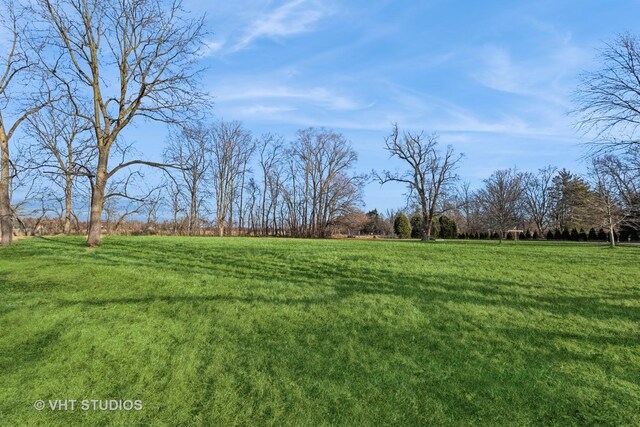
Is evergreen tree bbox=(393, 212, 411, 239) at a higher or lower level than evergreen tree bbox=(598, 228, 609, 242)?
higher

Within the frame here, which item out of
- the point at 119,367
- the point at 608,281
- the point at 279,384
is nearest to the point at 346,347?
the point at 279,384

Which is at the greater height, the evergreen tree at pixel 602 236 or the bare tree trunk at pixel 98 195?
the bare tree trunk at pixel 98 195

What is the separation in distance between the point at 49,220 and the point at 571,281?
33587mm

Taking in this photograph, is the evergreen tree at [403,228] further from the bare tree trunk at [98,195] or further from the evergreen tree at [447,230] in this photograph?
the bare tree trunk at [98,195]

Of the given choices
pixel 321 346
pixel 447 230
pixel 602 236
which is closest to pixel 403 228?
pixel 447 230

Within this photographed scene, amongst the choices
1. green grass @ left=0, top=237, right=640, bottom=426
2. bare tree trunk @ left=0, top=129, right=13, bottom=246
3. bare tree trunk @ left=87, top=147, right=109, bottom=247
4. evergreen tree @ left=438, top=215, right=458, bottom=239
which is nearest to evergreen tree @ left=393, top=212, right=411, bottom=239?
evergreen tree @ left=438, top=215, right=458, bottom=239

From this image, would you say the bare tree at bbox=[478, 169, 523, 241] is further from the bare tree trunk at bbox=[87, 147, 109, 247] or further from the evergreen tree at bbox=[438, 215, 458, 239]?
the bare tree trunk at bbox=[87, 147, 109, 247]

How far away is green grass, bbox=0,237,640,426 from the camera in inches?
155

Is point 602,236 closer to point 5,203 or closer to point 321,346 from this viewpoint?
point 321,346

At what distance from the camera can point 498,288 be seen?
7688 mm

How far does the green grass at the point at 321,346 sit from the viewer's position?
3.93 meters

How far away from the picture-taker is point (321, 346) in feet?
16.8

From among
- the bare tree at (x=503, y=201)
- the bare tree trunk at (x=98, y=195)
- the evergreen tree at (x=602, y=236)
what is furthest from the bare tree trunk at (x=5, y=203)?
the evergreen tree at (x=602, y=236)

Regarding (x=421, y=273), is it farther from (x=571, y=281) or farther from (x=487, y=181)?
(x=487, y=181)
